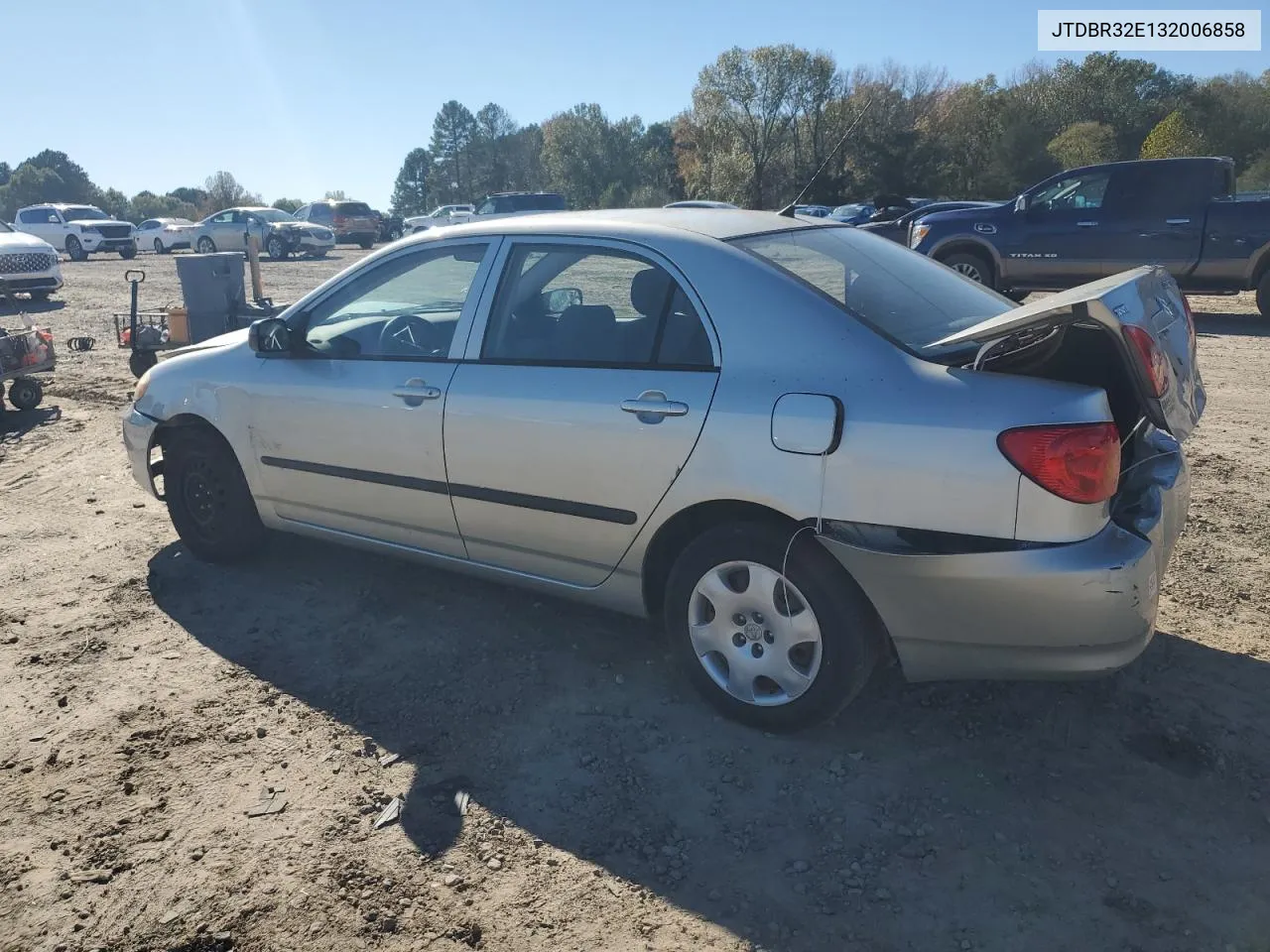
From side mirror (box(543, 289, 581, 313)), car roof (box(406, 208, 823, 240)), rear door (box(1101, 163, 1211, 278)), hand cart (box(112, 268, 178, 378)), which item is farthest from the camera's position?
rear door (box(1101, 163, 1211, 278))

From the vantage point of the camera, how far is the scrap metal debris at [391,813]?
2.88 m

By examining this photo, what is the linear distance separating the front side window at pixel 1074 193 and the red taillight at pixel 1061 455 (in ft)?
36.5

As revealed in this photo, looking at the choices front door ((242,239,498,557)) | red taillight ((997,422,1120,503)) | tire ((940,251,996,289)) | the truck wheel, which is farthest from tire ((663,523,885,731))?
the truck wheel

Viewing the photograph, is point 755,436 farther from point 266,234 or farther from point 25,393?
point 266,234

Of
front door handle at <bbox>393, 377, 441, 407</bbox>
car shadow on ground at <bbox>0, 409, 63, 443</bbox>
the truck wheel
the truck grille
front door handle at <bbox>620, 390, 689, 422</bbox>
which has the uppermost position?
the truck wheel

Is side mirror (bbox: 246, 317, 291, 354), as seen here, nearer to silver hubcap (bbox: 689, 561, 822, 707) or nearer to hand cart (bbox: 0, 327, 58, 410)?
silver hubcap (bbox: 689, 561, 822, 707)

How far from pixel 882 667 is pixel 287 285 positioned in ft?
61.7

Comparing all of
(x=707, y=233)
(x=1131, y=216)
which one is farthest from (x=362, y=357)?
(x=1131, y=216)

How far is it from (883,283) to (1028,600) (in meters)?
1.28

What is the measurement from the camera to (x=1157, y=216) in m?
11.8

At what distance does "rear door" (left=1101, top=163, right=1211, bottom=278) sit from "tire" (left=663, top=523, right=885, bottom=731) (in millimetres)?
10647

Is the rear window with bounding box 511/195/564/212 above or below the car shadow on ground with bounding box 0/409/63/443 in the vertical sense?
above

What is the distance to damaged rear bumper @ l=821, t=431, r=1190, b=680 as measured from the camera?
2691 mm

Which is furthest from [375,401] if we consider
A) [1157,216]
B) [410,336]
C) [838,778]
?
[1157,216]
